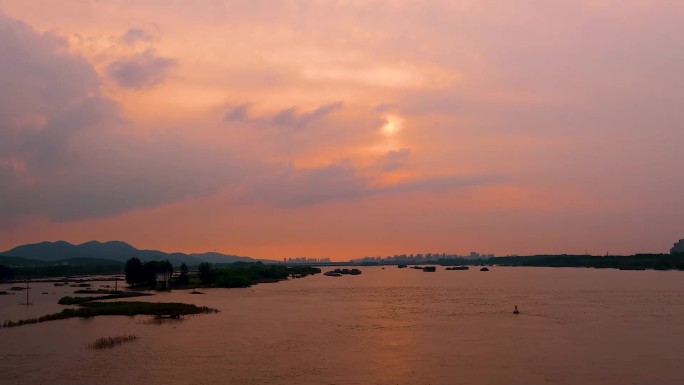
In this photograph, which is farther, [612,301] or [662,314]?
[612,301]

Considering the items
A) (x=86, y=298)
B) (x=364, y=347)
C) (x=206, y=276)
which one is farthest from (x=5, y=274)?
(x=364, y=347)

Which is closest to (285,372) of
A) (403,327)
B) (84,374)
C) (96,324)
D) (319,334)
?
(84,374)

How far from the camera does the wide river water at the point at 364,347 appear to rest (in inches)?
1356

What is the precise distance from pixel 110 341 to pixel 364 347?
19950mm

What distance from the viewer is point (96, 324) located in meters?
56.8

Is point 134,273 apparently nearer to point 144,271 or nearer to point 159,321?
point 144,271

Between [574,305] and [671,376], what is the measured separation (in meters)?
42.6

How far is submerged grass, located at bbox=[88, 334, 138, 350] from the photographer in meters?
43.9

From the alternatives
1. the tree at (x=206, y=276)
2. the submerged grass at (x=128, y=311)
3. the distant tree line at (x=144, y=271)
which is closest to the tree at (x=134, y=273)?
the distant tree line at (x=144, y=271)

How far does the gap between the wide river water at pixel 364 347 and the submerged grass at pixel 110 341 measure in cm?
105

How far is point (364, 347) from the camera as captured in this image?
43.8 meters

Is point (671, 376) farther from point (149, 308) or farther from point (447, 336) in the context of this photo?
point (149, 308)

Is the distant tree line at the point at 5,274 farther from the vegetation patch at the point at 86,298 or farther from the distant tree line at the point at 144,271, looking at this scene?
the vegetation patch at the point at 86,298

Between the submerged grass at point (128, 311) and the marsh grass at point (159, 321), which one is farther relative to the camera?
the submerged grass at point (128, 311)
